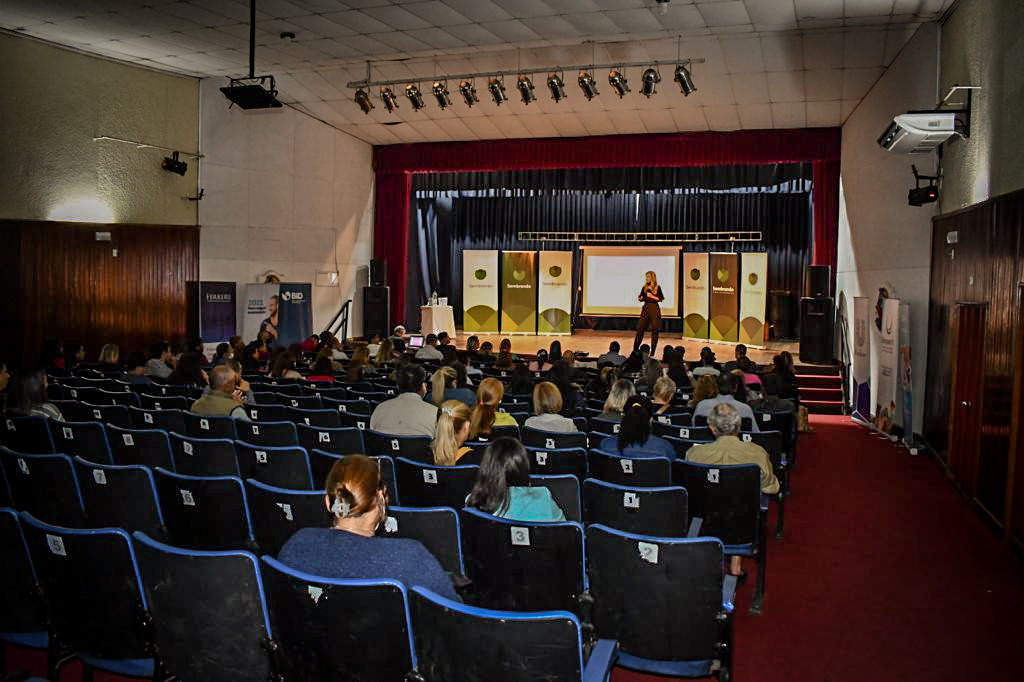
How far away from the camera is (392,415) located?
5949mm

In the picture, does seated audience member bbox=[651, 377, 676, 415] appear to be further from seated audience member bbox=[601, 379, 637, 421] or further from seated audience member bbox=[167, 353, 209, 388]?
seated audience member bbox=[167, 353, 209, 388]

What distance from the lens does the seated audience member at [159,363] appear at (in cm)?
969

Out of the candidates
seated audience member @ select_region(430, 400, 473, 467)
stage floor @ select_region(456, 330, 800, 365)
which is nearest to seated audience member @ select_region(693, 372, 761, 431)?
seated audience member @ select_region(430, 400, 473, 467)

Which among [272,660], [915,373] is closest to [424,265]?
[915,373]

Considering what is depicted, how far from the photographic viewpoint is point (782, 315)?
19.1m

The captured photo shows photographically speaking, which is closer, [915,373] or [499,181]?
[915,373]

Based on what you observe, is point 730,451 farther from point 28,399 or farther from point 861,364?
point 861,364

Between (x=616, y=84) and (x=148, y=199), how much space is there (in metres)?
8.13

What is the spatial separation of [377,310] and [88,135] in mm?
6750

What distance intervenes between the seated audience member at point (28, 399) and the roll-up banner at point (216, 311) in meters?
9.40

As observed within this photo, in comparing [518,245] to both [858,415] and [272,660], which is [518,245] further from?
[272,660]

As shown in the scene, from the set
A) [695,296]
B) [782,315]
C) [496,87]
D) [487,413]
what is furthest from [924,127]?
[695,296]

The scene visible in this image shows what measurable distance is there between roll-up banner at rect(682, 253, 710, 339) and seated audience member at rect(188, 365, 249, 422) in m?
14.5

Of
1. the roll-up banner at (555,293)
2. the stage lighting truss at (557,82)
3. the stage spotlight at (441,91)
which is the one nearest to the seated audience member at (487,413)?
the stage lighting truss at (557,82)
